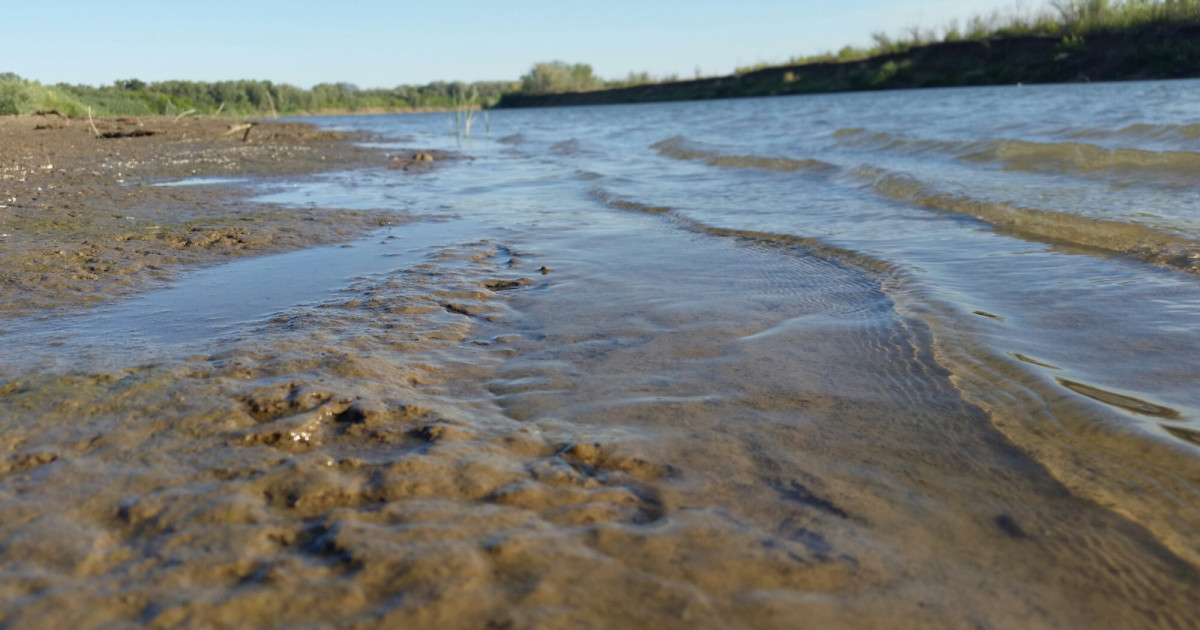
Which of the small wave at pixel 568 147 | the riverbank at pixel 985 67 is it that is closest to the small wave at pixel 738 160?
the small wave at pixel 568 147

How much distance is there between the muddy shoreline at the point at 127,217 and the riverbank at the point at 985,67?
26881 mm

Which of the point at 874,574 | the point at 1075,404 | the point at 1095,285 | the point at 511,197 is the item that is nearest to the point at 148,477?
the point at 874,574

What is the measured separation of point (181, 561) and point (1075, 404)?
212 cm

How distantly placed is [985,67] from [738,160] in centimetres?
2933

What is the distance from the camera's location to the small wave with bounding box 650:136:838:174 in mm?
8508

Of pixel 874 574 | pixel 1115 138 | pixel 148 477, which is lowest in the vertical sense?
pixel 874 574

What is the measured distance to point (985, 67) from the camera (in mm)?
32875

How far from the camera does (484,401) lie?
2080mm

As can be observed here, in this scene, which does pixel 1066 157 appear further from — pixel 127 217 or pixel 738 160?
pixel 127 217

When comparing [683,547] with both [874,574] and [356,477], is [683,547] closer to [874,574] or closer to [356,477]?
[874,574]

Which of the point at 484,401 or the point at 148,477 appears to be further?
the point at 484,401

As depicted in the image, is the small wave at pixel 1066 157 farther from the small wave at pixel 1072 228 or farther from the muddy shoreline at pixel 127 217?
the muddy shoreline at pixel 127 217

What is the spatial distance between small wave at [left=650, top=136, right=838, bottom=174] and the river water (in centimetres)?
451

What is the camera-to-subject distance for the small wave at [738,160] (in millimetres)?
8508
